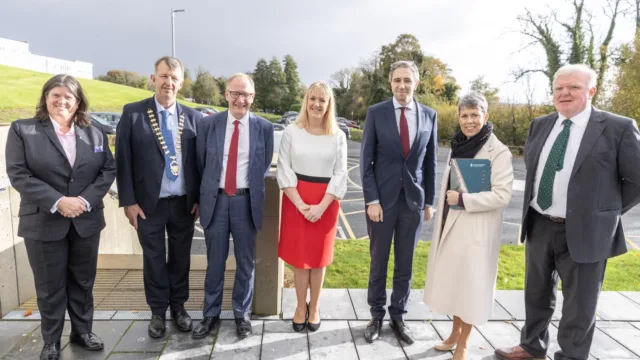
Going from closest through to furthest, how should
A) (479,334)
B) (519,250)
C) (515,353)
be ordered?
(515,353) < (479,334) < (519,250)

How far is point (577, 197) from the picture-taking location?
2.68m

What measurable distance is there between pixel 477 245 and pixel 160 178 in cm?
246

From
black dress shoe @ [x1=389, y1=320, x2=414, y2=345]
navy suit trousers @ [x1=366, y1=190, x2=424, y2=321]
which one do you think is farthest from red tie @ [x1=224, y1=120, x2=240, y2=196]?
black dress shoe @ [x1=389, y1=320, x2=414, y2=345]

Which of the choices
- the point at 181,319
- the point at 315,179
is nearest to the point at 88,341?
the point at 181,319

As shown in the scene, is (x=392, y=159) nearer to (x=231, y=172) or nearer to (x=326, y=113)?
(x=326, y=113)

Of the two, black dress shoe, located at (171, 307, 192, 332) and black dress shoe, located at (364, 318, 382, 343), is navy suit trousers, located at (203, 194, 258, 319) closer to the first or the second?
black dress shoe, located at (171, 307, 192, 332)

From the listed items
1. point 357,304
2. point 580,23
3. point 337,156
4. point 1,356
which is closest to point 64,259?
point 1,356

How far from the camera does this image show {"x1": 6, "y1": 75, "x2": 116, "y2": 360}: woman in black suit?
2732 millimetres

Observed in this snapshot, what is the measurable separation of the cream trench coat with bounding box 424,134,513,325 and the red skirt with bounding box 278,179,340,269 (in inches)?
37.7

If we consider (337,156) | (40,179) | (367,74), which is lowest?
(40,179)

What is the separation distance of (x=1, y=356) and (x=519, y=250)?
6572mm

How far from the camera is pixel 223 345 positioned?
10.4 feet

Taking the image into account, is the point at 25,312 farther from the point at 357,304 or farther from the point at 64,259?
the point at 357,304

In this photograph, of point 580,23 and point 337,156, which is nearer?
point 337,156
